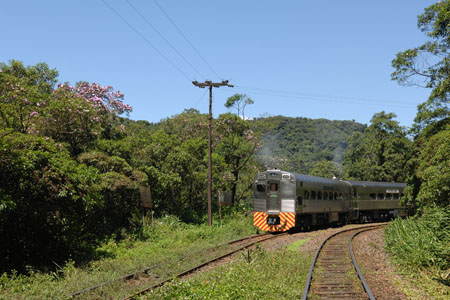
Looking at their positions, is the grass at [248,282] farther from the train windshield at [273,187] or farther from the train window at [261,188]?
the train window at [261,188]

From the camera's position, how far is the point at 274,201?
22781 millimetres

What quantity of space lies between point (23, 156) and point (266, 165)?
2717cm

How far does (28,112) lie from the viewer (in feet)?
60.2

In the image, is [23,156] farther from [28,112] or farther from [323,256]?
[323,256]

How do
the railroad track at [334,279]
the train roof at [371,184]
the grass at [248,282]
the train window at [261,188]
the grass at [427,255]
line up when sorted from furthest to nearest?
the train roof at [371,184]
the train window at [261,188]
the grass at [427,255]
the railroad track at [334,279]
the grass at [248,282]

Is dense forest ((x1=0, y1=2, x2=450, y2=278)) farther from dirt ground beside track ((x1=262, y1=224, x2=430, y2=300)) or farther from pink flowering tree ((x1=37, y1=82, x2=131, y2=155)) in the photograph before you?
dirt ground beside track ((x1=262, y1=224, x2=430, y2=300))

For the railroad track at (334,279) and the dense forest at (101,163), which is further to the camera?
the dense forest at (101,163)

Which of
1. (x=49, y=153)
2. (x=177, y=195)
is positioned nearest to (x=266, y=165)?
(x=177, y=195)

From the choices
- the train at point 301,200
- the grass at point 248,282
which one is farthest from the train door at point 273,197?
the grass at point 248,282

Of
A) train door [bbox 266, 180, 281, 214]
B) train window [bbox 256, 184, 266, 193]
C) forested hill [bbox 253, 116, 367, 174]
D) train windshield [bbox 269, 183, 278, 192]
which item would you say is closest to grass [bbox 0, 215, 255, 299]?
train door [bbox 266, 180, 281, 214]

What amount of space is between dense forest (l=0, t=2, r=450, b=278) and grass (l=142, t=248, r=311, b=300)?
5424 mm

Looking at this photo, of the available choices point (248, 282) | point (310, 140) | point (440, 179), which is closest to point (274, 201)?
point (440, 179)

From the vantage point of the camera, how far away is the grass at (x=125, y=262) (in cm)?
979

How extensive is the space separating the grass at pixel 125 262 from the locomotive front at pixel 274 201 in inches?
58.6
